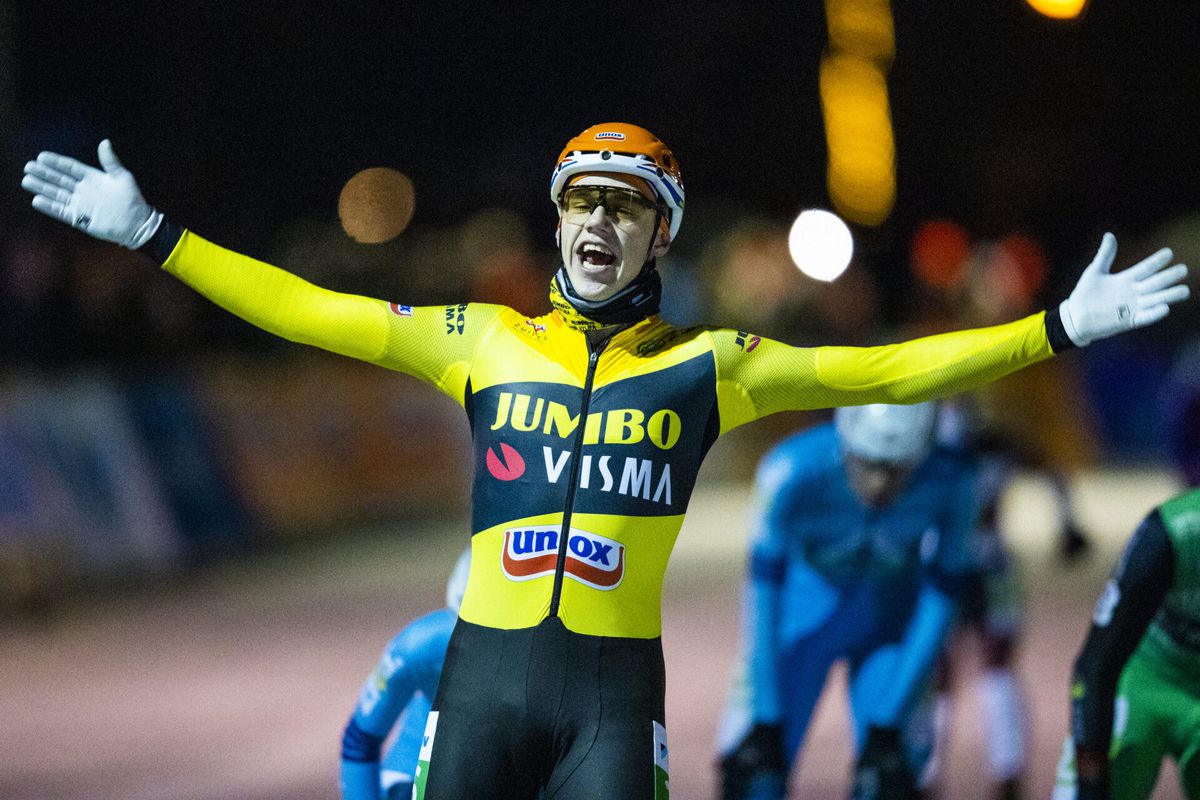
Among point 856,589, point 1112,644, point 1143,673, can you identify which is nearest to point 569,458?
point 1112,644

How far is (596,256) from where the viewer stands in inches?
164

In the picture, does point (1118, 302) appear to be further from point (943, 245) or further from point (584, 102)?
point (584, 102)

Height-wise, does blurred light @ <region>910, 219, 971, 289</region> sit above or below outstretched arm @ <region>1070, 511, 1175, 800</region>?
above

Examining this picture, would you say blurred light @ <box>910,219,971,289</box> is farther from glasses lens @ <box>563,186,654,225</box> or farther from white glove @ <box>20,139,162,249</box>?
white glove @ <box>20,139,162,249</box>

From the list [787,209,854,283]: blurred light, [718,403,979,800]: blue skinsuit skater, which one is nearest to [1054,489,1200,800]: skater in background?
[718,403,979,800]: blue skinsuit skater

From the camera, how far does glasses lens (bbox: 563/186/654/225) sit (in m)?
4.20

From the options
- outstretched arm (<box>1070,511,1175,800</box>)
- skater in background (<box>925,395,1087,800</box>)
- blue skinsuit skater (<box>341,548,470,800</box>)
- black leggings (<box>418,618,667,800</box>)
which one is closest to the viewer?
black leggings (<box>418,618,667,800</box>)

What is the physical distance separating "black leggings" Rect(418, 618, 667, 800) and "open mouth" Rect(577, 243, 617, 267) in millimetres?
912

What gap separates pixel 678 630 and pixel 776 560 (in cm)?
572

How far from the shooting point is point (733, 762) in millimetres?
5750

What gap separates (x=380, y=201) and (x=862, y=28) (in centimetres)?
2738

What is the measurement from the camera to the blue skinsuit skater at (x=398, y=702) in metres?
5.07

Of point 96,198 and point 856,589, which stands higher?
point 96,198

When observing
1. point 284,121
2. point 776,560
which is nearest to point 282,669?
point 776,560
